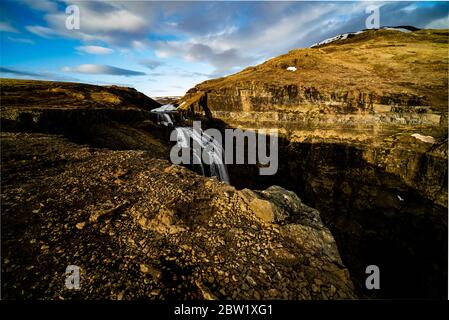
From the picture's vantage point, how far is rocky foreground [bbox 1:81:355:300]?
4.81 m

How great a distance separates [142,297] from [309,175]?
26.3 metres

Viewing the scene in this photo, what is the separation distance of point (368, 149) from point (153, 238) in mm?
25529

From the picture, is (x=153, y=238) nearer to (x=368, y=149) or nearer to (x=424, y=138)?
(x=368, y=149)

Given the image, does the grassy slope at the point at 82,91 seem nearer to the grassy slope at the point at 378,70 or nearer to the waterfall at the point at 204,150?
the waterfall at the point at 204,150

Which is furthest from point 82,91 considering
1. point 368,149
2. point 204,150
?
point 368,149

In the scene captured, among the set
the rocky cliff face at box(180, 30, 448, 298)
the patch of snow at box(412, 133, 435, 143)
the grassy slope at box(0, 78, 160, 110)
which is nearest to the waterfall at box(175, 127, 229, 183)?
the rocky cliff face at box(180, 30, 448, 298)

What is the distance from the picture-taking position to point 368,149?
24.2 meters

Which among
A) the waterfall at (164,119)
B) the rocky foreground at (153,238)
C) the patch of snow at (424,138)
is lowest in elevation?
the rocky foreground at (153,238)

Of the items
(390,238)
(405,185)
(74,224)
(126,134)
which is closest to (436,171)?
(405,185)

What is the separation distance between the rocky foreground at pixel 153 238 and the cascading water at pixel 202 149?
1402cm

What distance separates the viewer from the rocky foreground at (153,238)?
481 centimetres

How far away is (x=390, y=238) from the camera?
21266 millimetres

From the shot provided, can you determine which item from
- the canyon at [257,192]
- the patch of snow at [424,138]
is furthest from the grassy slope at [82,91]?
the patch of snow at [424,138]
